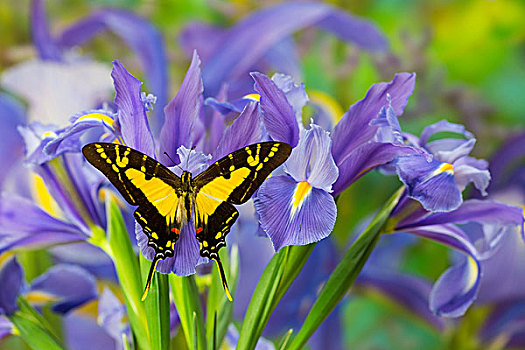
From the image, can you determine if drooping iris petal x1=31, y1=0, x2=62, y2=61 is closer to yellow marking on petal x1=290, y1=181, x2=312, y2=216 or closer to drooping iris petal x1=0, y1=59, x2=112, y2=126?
drooping iris petal x1=0, y1=59, x2=112, y2=126

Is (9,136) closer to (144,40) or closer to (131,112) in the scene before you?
(144,40)

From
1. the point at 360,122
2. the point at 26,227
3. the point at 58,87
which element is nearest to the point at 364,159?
the point at 360,122

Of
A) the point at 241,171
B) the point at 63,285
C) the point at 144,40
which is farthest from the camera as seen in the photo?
the point at 144,40

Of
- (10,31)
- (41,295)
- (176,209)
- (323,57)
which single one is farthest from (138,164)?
(10,31)

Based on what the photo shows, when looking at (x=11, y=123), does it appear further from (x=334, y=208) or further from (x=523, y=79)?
(x=523, y=79)

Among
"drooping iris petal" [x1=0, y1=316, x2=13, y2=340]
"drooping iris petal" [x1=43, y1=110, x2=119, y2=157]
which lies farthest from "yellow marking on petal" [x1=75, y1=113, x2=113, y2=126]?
"drooping iris petal" [x1=0, y1=316, x2=13, y2=340]
